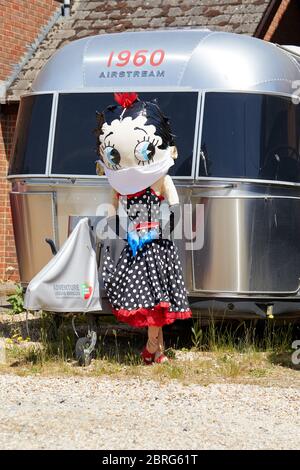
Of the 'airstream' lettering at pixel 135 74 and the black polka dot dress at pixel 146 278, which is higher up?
the 'airstream' lettering at pixel 135 74

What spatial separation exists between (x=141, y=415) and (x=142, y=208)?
217cm

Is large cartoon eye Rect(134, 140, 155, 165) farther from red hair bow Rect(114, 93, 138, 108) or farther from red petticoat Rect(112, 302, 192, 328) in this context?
red petticoat Rect(112, 302, 192, 328)

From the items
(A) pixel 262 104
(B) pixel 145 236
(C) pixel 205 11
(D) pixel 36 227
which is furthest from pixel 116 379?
(C) pixel 205 11

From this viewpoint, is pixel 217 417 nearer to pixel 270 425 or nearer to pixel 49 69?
pixel 270 425

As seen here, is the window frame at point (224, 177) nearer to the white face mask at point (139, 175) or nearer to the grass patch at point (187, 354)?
the white face mask at point (139, 175)

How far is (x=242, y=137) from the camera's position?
8328 mm

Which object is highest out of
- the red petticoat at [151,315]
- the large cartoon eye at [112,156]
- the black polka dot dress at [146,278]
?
the large cartoon eye at [112,156]

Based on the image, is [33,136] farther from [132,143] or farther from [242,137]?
[242,137]

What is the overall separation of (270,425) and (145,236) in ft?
7.63

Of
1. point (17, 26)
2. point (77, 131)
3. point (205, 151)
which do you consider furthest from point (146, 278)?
point (17, 26)

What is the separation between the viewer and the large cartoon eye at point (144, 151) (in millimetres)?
8094

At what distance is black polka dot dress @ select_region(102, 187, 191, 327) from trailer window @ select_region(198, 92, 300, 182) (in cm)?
58

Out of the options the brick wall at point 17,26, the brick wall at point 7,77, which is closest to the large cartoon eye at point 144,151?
the brick wall at point 7,77

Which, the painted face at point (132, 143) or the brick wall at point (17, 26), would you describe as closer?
the painted face at point (132, 143)
